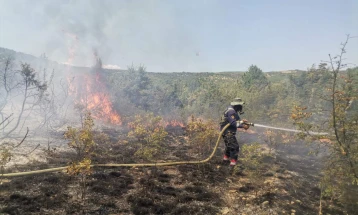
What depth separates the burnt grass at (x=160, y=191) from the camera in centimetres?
625

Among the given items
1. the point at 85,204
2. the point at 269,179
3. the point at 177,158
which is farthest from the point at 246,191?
the point at 85,204

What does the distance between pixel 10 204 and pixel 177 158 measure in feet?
24.1

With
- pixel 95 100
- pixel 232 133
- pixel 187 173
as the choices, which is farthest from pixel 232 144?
pixel 95 100

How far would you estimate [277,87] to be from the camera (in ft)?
76.4

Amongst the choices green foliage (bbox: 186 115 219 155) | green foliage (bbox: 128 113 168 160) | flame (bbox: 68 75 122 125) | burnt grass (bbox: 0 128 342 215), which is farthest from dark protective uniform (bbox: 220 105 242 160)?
flame (bbox: 68 75 122 125)

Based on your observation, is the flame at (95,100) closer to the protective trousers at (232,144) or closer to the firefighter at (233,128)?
the firefighter at (233,128)

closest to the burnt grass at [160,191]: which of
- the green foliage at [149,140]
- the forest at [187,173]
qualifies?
the forest at [187,173]

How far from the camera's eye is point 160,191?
777 centimetres

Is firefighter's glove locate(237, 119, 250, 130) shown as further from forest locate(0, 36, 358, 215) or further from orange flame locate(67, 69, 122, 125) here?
orange flame locate(67, 69, 122, 125)

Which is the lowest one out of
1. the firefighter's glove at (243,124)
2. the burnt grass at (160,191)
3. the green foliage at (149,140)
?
the burnt grass at (160,191)

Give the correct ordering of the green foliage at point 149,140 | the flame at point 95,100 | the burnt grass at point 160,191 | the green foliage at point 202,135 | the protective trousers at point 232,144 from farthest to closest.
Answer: the flame at point 95,100 < the green foliage at point 202,135 < the protective trousers at point 232,144 < the green foliage at point 149,140 < the burnt grass at point 160,191

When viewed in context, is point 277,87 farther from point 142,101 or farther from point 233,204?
point 233,204

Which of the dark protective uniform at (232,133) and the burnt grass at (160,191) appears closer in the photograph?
the burnt grass at (160,191)

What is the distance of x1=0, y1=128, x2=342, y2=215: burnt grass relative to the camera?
246 inches
